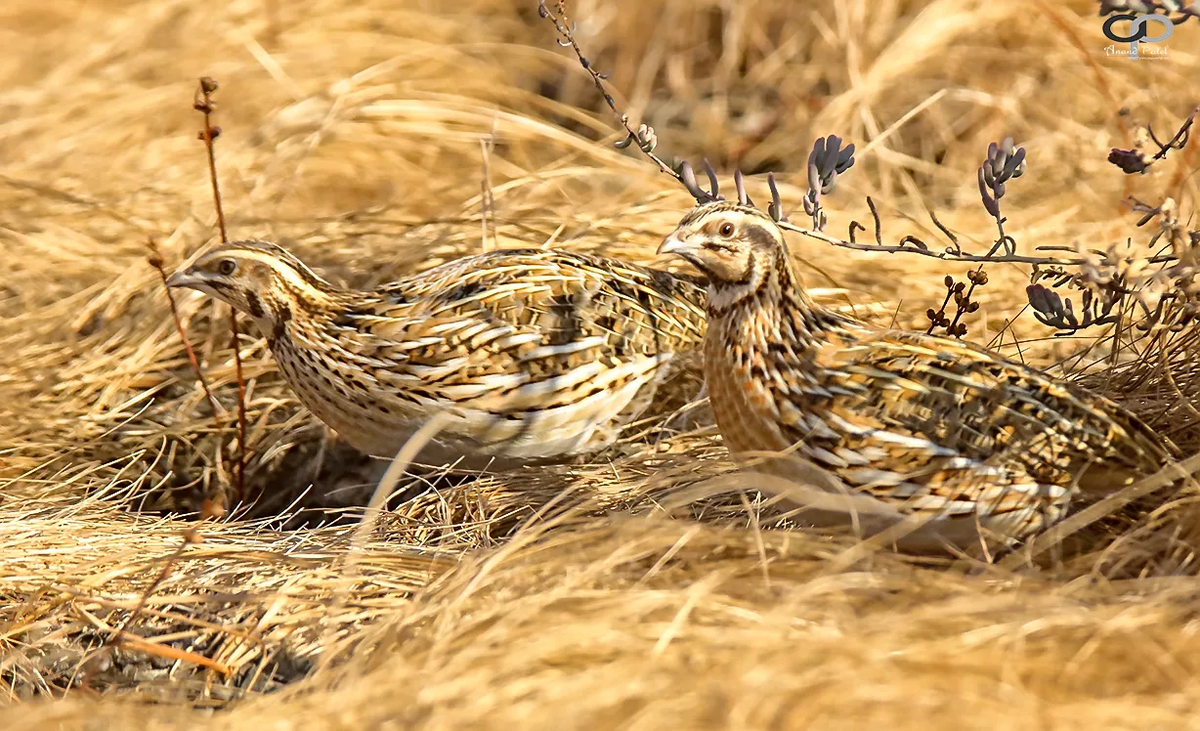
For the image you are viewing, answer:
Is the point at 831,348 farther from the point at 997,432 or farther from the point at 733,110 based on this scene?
the point at 733,110

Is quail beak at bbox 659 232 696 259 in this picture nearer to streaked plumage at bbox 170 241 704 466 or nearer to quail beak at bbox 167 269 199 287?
streaked plumage at bbox 170 241 704 466

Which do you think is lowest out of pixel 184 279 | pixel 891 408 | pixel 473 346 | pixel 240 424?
pixel 240 424

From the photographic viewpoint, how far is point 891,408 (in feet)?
13.1

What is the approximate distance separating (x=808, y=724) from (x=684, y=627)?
18.9 inches

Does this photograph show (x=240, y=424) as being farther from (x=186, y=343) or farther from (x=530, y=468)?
(x=530, y=468)

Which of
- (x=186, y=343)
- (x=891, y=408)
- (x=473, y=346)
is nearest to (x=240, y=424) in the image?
(x=186, y=343)

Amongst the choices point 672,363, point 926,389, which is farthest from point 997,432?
point 672,363

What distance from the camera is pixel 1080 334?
5.70 meters

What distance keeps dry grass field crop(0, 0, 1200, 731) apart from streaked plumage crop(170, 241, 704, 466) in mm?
310

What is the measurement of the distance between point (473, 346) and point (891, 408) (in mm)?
1655

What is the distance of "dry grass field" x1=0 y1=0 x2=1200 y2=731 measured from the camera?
3.26m

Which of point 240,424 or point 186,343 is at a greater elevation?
point 186,343

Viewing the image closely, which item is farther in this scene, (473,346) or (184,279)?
(184,279)

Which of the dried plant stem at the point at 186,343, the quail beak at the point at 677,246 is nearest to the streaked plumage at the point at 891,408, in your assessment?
the quail beak at the point at 677,246
